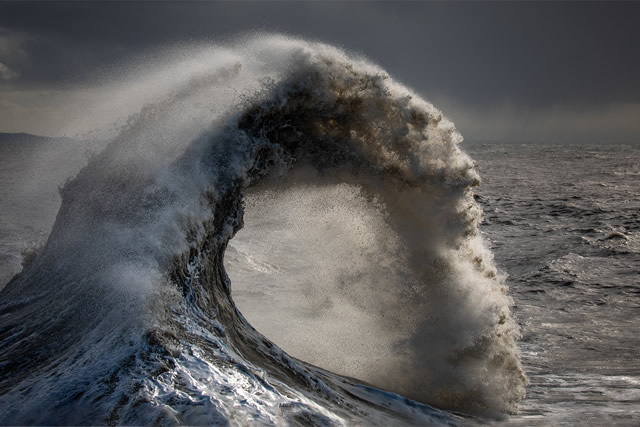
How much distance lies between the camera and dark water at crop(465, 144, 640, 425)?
27.9 feet

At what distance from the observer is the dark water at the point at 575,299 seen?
8.52 metres

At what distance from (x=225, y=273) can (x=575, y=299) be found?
325 inches

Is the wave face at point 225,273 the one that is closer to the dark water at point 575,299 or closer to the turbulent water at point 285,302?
the turbulent water at point 285,302

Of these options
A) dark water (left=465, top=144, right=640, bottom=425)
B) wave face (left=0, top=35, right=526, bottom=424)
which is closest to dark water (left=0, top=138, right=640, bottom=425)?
dark water (left=465, top=144, right=640, bottom=425)

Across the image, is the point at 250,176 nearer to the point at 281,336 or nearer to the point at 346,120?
the point at 346,120

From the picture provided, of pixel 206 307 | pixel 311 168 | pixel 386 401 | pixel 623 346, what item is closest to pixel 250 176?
pixel 311 168

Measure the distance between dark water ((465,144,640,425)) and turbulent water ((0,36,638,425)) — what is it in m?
0.12

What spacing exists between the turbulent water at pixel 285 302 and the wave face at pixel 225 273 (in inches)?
1.0

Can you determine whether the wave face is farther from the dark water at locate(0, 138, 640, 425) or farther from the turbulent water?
the dark water at locate(0, 138, 640, 425)

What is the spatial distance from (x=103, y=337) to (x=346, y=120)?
5344 mm

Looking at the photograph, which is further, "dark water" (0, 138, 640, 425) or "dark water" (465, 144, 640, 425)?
"dark water" (0, 138, 640, 425)

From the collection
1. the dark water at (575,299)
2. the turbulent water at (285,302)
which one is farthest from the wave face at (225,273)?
the dark water at (575,299)

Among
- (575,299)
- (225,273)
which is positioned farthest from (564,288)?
(225,273)

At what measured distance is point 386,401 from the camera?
7.72m
